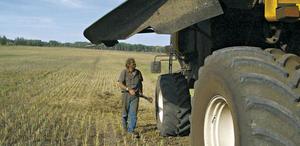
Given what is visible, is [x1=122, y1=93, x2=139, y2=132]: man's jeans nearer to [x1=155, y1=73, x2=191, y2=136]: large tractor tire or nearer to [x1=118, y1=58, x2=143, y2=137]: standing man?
[x1=118, y1=58, x2=143, y2=137]: standing man

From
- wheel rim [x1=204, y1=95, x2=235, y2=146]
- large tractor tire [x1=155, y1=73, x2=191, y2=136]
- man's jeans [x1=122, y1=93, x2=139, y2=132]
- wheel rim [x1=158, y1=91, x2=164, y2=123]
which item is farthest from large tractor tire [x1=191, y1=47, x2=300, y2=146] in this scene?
man's jeans [x1=122, y1=93, x2=139, y2=132]

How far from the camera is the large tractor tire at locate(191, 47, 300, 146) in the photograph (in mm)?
2801

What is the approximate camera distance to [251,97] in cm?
303

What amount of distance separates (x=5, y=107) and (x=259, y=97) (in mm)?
10987

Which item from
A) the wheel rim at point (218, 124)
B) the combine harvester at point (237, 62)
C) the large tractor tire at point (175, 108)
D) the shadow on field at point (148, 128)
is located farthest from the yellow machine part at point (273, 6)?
the shadow on field at point (148, 128)

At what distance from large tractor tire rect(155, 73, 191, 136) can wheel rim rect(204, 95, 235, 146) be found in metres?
4.07

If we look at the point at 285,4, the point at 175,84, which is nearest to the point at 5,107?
the point at 175,84

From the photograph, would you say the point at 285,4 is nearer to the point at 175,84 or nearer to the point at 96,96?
the point at 175,84

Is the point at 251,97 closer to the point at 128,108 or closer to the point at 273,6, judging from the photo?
the point at 273,6

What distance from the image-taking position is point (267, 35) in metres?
4.34

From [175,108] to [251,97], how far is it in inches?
202

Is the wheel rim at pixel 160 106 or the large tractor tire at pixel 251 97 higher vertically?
the large tractor tire at pixel 251 97

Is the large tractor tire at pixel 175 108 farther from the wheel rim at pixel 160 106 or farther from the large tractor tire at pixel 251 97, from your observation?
the large tractor tire at pixel 251 97

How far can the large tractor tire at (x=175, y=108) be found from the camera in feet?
26.6
